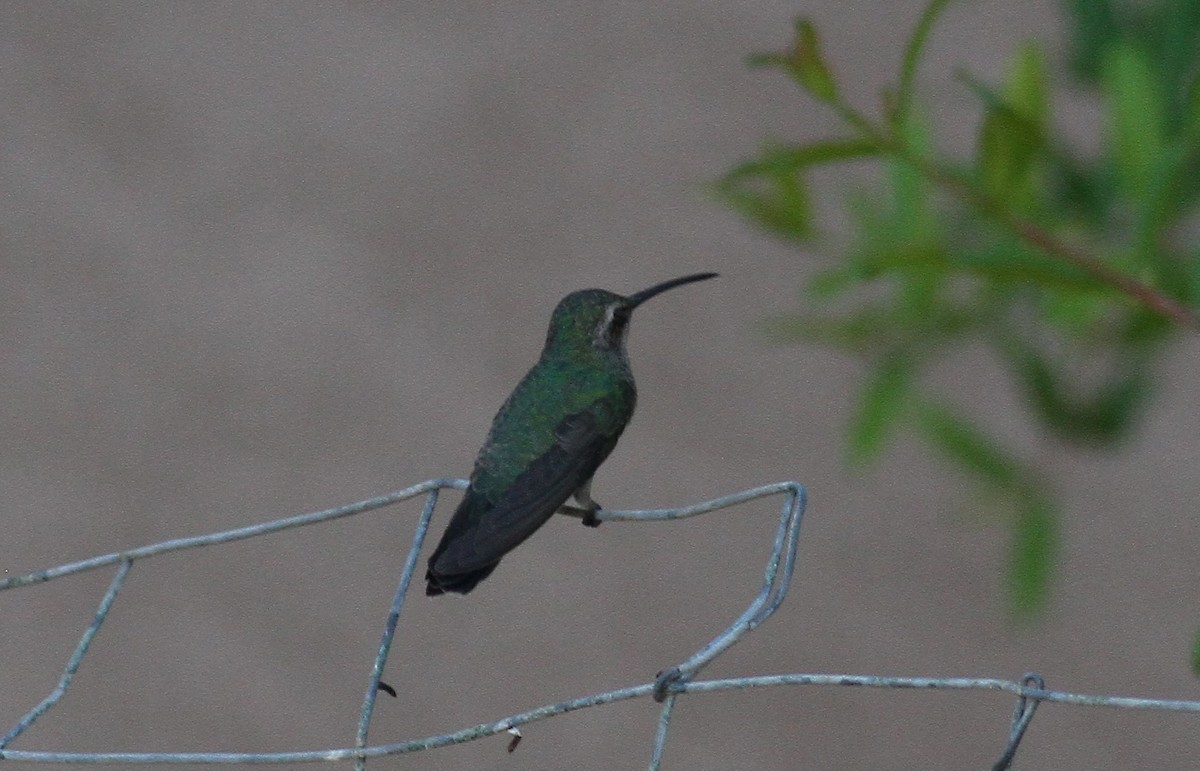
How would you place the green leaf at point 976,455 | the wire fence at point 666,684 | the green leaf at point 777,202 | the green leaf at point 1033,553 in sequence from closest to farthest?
the wire fence at point 666,684 → the green leaf at point 777,202 → the green leaf at point 1033,553 → the green leaf at point 976,455

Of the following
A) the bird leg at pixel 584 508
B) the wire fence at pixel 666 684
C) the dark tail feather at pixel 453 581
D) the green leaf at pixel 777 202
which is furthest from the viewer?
the green leaf at pixel 777 202

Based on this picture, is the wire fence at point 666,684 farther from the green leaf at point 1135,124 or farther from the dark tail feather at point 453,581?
the green leaf at point 1135,124

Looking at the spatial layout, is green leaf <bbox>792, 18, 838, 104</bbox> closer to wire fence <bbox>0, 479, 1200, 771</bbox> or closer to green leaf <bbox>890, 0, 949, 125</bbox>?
green leaf <bbox>890, 0, 949, 125</bbox>

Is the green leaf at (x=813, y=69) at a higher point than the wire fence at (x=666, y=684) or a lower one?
higher

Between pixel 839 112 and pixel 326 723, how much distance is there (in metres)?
3.19

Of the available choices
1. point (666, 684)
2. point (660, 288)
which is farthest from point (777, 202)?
point (666, 684)

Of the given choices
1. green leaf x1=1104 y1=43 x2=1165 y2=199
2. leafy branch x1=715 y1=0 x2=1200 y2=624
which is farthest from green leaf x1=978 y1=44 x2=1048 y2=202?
green leaf x1=1104 y1=43 x2=1165 y2=199

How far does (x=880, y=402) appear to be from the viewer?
209 cm

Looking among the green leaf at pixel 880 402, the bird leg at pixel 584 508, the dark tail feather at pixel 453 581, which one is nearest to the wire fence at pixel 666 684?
the dark tail feather at pixel 453 581

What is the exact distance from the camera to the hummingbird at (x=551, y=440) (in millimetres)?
1510

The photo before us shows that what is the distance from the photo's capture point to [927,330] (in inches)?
80.5

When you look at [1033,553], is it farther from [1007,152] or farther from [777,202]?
[1007,152]

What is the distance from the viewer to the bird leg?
165 centimetres

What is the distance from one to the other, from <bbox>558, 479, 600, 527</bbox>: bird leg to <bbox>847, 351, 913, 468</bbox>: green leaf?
41cm
